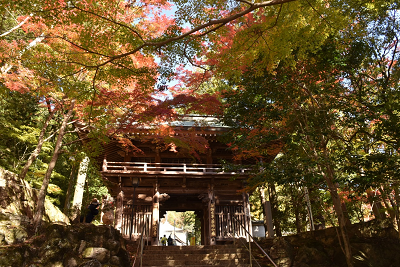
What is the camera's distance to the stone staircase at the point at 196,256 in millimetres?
9016

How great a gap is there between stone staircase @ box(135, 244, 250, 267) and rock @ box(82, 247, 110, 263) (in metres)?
1.26

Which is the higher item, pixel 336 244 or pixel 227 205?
pixel 227 205

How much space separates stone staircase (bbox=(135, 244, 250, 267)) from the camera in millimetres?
9016

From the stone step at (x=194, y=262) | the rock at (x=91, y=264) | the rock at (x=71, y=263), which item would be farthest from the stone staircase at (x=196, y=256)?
the rock at (x=71, y=263)

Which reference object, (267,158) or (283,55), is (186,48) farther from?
(267,158)

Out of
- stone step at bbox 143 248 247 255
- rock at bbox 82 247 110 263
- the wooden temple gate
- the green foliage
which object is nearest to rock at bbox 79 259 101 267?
rock at bbox 82 247 110 263

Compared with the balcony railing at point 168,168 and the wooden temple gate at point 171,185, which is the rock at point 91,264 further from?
the balcony railing at point 168,168

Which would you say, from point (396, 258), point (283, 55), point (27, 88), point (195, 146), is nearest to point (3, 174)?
point (27, 88)

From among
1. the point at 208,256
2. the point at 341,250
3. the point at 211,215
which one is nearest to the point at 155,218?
the point at 211,215

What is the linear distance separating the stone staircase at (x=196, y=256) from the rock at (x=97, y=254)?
4.14 feet

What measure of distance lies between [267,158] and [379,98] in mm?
7906

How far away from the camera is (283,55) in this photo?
6.80m

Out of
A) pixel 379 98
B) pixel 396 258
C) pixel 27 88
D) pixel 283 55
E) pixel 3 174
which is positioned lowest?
pixel 396 258

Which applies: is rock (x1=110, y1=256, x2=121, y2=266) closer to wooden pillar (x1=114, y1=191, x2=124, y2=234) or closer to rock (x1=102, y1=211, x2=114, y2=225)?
wooden pillar (x1=114, y1=191, x2=124, y2=234)
